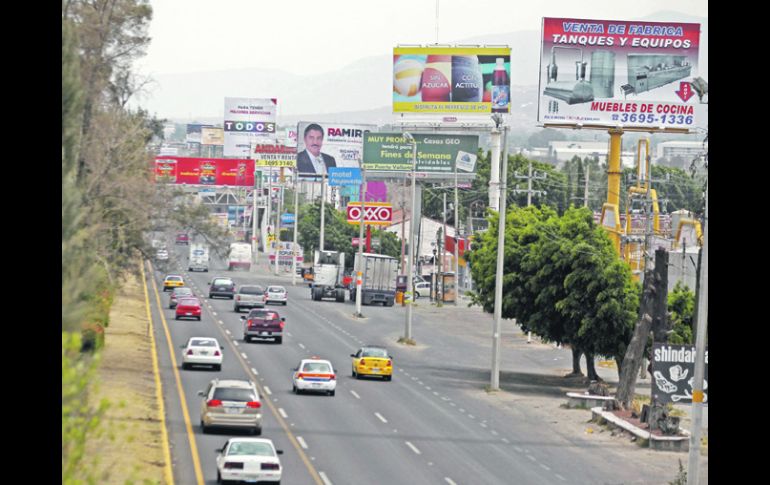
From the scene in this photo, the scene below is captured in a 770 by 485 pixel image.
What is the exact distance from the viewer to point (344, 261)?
10144 centimetres

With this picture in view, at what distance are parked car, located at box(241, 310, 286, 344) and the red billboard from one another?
70943 mm

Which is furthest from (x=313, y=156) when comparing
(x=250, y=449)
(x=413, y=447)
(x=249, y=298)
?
(x=250, y=449)

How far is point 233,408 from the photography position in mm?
38688

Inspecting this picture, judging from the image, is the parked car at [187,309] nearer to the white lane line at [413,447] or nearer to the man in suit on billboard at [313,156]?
the white lane line at [413,447]

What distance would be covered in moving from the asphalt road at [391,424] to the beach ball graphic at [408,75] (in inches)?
1490

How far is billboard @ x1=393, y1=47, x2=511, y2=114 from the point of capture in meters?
107

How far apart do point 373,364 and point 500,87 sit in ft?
180

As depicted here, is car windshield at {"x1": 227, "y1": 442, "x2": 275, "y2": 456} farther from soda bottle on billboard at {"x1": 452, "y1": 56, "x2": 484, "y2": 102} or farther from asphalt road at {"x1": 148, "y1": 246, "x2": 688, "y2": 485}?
soda bottle on billboard at {"x1": 452, "y1": 56, "x2": 484, "y2": 102}

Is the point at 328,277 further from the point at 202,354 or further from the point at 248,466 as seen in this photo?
the point at 248,466

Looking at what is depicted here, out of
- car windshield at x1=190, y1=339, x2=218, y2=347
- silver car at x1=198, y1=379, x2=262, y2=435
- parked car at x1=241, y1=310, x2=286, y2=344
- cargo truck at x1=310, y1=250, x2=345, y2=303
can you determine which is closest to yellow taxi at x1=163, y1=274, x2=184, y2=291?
cargo truck at x1=310, y1=250, x2=345, y2=303

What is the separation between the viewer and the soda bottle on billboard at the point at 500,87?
351 feet
